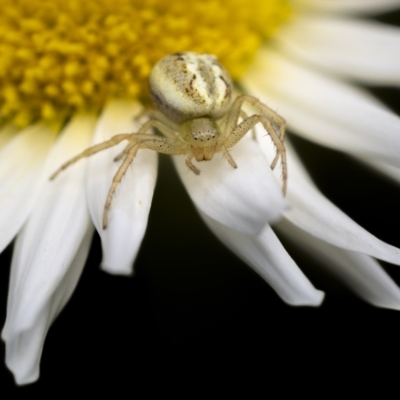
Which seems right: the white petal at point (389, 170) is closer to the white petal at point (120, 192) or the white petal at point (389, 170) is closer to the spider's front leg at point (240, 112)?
the spider's front leg at point (240, 112)

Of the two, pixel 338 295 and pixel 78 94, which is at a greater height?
pixel 78 94

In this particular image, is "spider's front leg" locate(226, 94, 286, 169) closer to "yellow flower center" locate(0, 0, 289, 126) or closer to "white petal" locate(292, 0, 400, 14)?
"yellow flower center" locate(0, 0, 289, 126)

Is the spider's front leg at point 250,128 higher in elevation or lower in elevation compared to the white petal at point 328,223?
higher

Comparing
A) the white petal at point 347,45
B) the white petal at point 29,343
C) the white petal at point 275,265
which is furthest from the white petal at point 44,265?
the white petal at point 347,45

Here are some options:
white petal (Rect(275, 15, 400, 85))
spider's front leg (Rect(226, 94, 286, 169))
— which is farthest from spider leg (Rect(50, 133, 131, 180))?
white petal (Rect(275, 15, 400, 85))

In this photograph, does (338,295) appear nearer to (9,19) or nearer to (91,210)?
(91,210)

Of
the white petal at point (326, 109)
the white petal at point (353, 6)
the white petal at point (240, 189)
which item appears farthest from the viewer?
the white petal at point (353, 6)

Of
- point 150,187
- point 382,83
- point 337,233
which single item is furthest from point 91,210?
point 382,83

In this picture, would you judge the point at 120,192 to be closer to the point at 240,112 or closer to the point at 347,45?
the point at 240,112
